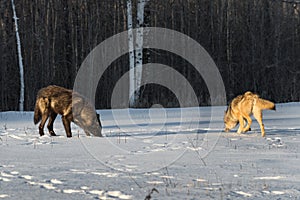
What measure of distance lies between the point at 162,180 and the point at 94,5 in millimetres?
25270

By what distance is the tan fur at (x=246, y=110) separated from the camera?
8714mm

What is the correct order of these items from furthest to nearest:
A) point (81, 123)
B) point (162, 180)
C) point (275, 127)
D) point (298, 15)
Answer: point (298, 15)
point (275, 127)
point (81, 123)
point (162, 180)

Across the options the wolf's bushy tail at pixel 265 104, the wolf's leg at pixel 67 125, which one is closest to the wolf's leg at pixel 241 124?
the wolf's bushy tail at pixel 265 104

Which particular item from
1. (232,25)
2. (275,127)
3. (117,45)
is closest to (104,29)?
(117,45)

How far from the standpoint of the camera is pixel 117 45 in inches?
1110

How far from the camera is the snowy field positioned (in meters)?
3.93

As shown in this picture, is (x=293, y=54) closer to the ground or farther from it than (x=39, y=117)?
farther from it

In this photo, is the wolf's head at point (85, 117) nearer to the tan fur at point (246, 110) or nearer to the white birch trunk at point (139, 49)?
the tan fur at point (246, 110)

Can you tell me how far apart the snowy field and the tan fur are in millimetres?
354

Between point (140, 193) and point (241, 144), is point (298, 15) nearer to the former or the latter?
point (241, 144)

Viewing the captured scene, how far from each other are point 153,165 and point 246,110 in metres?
4.29

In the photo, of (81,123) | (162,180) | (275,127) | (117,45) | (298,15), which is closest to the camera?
(162,180)

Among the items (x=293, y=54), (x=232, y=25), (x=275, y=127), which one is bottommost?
(x=275, y=127)

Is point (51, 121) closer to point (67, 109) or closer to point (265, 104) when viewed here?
point (67, 109)
